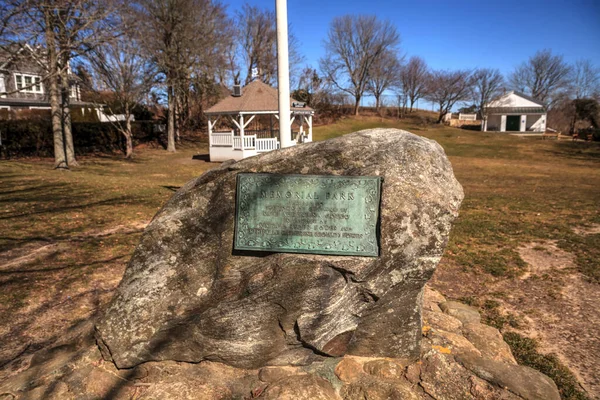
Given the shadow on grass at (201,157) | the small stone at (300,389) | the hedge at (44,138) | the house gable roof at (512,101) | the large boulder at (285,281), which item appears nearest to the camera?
the small stone at (300,389)

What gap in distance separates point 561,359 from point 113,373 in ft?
13.4

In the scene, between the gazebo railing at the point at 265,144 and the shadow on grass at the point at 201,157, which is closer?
the gazebo railing at the point at 265,144

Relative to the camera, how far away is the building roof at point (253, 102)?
2262cm

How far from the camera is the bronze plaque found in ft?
10.1

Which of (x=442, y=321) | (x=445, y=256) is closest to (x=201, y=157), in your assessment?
(x=445, y=256)

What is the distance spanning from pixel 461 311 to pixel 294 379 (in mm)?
2369

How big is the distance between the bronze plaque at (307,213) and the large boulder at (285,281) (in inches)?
3.1

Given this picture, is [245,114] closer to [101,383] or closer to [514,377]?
[101,383]

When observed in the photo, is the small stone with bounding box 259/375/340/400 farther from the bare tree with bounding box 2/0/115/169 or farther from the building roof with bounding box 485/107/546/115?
the building roof with bounding box 485/107/546/115

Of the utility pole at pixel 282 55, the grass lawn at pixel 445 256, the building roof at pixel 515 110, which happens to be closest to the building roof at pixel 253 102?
the grass lawn at pixel 445 256

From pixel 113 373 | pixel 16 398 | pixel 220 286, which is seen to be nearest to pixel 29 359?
pixel 16 398

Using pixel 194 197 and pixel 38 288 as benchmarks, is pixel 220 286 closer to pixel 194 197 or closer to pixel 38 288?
pixel 194 197

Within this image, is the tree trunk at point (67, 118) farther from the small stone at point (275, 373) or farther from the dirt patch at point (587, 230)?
the dirt patch at point (587, 230)

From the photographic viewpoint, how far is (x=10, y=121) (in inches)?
748
